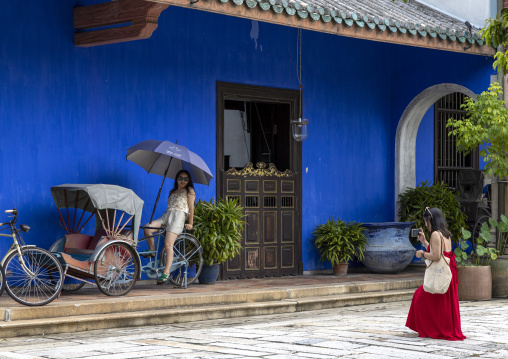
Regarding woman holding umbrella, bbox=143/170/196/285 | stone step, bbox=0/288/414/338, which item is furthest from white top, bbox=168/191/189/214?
stone step, bbox=0/288/414/338

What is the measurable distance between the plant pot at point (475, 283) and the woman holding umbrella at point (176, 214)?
4.16 m

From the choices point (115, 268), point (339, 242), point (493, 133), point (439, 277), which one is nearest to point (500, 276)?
point (493, 133)

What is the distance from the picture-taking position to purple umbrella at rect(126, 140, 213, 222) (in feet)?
37.5

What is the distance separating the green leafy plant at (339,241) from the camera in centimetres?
1425

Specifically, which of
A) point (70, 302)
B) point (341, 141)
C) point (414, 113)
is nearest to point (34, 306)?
point (70, 302)

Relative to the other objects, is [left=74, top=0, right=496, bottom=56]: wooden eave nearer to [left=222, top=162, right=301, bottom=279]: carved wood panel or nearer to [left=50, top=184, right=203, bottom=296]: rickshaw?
[left=50, top=184, right=203, bottom=296]: rickshaw

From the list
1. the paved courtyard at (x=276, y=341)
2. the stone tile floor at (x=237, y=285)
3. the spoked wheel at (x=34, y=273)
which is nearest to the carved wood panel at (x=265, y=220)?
the stone tile floor at (x=237, y=285)

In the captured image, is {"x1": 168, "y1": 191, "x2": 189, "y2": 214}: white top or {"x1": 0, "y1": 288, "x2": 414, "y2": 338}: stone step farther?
{"x1": 168, "y1": 191, "x2": 189, "y2": 214}: white top

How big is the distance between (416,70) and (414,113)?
2.51ft

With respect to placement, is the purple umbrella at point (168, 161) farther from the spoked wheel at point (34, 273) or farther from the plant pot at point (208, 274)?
the spoked wheel at point (34, 273)

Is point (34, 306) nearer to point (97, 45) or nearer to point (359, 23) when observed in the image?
point (97, 45)

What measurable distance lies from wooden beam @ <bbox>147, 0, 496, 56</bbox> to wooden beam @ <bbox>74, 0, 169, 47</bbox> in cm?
60

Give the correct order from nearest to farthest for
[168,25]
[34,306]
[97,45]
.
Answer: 1. [34,306]
2. [97,45]
3. [168,25]

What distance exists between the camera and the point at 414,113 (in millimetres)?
15812
